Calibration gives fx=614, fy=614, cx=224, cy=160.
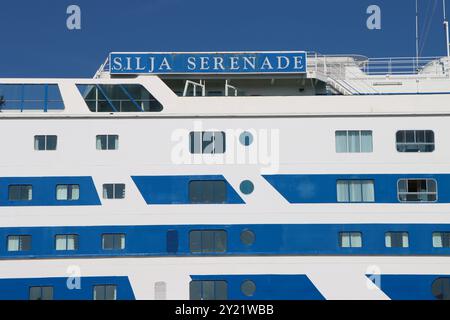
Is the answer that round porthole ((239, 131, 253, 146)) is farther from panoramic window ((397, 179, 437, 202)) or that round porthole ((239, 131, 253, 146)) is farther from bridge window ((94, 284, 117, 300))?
bridge window ((94, 284, 117, 300))

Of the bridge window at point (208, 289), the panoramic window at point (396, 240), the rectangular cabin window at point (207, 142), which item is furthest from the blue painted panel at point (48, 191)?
the panoramic window at point (396, 240)

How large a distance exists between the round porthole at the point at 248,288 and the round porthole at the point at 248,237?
3.80 ft

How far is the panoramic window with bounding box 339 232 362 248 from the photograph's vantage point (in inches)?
731

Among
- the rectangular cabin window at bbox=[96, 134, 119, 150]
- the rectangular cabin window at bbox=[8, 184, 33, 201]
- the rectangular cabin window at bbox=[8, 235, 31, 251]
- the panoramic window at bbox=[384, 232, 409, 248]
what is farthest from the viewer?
the rectangular cabin window at bbox=[96, 134, 119, 150]

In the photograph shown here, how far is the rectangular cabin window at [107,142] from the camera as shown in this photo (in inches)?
764

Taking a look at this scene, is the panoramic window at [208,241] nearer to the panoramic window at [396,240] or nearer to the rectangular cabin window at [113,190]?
the rectangular cabin window at [113,190]

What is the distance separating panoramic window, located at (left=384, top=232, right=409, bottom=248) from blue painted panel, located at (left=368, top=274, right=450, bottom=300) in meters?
0.89

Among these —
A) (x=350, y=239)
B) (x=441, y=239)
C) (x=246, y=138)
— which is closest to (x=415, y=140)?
(x=441, y=239)

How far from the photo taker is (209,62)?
2109 cm

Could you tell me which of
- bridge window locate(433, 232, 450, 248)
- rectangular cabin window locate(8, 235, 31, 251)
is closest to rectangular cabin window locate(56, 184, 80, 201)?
rectangular cabin window locate(8, 235, 31, 251)

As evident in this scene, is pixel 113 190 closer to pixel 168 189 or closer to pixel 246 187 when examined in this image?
pixel 168 189

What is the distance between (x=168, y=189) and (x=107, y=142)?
2.50 metres
